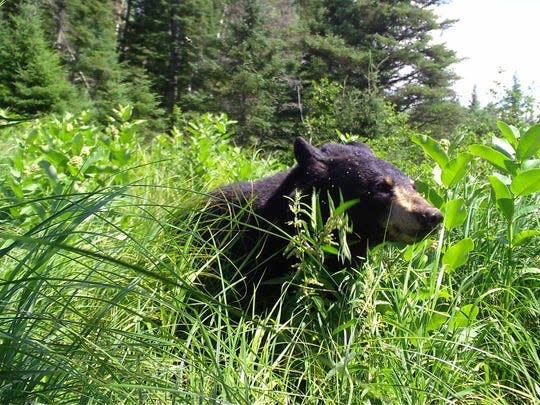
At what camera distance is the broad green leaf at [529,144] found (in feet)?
7.53

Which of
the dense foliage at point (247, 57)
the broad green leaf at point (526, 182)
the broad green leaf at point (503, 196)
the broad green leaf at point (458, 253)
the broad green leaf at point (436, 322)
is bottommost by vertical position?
the broad green leaf at point (436, 322)

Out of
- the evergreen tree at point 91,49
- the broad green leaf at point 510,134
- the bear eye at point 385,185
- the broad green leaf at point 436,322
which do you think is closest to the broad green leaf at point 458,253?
the broad green leaf at point 436,322

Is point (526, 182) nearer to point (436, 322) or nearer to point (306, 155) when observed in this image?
point (436, 322)

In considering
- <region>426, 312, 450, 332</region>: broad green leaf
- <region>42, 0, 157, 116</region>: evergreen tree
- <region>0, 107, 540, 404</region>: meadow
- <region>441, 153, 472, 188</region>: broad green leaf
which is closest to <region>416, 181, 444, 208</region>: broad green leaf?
<region>0, 107, 540, 404</region>: meadow

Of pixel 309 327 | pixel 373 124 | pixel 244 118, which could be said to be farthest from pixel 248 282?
pixel 244 118

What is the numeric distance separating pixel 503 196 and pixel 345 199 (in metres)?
0.79

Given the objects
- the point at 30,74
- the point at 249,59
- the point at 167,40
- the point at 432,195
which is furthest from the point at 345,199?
the point at 167,40

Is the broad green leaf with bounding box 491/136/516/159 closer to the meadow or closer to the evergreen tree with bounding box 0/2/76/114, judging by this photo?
the meadow

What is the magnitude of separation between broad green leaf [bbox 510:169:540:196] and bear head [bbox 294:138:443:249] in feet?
1.16

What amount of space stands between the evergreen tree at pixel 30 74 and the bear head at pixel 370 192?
20.4 metres

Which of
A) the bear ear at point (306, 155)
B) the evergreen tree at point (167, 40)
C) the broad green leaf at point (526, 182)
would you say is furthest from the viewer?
the evergreen tree at point (167, 40)

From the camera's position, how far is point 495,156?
2.40 m

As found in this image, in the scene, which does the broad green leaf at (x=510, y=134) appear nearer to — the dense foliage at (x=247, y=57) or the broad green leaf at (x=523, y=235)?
the broad green leaf at (x=523, y=235)

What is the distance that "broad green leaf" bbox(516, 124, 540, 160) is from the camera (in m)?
2.29
